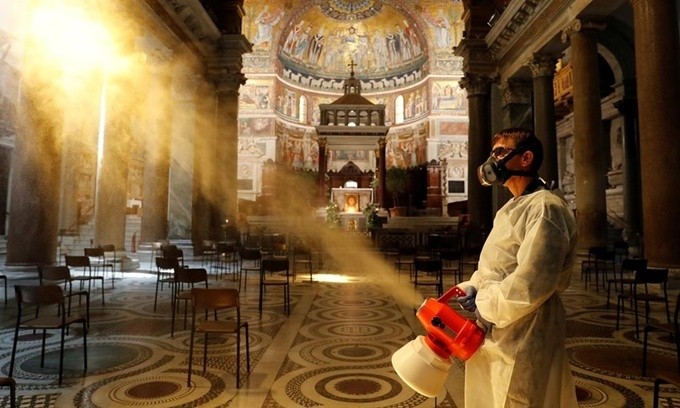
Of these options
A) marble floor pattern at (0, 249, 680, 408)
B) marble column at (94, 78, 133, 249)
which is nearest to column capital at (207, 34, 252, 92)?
marble column at (94, 78, 133, 249)

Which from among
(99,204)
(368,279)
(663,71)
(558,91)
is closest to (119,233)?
(99,204)

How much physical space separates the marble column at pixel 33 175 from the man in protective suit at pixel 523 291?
7.90m

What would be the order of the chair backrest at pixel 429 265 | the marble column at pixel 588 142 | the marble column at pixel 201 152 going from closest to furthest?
the chair backrest at pixel 429 265
the marble column at pixel 588 142
the marble column at pixel 201 152

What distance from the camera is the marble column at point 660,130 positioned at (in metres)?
6.68

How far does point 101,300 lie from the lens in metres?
6.73

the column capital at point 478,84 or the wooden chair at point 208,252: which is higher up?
the column capital at point 478,84

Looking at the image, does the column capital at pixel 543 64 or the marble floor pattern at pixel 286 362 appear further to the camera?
the column capital at pixel 543 64

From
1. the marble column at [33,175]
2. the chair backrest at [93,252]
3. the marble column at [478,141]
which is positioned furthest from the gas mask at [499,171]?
the marble column at [478,141]

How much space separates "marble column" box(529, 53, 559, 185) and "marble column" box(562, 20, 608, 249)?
1.92m

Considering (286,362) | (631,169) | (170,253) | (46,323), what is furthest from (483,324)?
(631,169)

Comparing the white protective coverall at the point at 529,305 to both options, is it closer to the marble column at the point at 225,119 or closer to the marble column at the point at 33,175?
the marble column at the point at 33,175

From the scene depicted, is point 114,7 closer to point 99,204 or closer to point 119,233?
point 99,204

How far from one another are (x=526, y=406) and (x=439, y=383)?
0.34 metres

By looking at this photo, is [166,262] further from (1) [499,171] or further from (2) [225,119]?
(2) [225,119]
